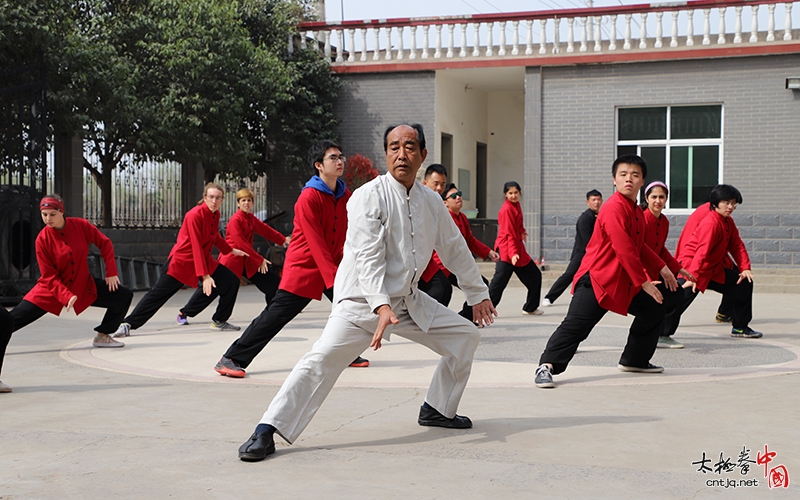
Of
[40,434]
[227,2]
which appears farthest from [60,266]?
[227,2]

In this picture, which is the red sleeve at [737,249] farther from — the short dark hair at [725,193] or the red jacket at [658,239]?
the red jacket at [658,239]

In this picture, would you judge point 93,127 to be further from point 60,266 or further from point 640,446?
point 640,446

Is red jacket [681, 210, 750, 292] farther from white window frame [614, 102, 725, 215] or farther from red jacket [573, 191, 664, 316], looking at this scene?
white window frame [614, 102, 725, 215]

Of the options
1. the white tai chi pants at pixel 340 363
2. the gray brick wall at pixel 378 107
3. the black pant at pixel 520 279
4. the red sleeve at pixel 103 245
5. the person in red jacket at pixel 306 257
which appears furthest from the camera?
the gray brick wall at pixel 378 107

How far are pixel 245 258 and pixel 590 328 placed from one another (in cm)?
487

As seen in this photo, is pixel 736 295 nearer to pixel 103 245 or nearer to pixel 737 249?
pixel 737 249

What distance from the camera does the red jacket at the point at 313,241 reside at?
6723 millimetres

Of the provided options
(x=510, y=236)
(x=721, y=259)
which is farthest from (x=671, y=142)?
(x=721, y=259)

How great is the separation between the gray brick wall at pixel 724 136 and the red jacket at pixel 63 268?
490 inches

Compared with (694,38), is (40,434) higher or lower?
lower

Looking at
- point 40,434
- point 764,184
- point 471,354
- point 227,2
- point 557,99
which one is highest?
point 227,2

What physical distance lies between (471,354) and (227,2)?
48.4ft

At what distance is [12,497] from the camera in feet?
12.6

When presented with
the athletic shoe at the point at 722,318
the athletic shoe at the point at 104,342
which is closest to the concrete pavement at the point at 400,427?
the athletic shoe at the point at 104,342
